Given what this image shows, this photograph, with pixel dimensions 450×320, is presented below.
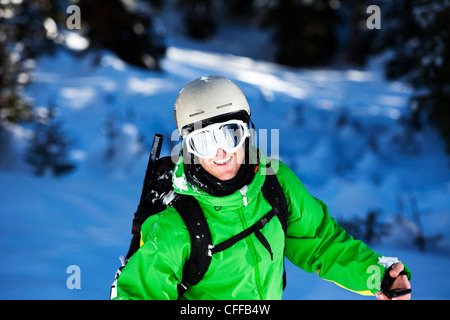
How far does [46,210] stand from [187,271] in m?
4.30

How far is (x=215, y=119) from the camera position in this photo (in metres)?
2.20

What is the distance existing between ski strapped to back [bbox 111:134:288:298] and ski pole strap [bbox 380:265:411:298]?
1.81ft

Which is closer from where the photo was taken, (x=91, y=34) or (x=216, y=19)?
(x=91, y=34)

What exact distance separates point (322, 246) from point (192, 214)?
0.83m

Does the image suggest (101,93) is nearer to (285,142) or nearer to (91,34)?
(91,34)

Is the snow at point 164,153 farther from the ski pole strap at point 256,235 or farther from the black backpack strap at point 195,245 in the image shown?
the ski pole strap at point 256,235

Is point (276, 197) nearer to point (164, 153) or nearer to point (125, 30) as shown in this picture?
point (164, 153)

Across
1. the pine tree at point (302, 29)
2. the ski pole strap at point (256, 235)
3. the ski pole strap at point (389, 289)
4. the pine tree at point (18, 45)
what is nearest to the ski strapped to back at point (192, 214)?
the ski pole strap at point (256, 235)

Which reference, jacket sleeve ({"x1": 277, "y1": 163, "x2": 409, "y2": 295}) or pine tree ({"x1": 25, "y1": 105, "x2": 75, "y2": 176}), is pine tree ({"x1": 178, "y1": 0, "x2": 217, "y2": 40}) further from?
jacket sleeve ({"x1": 277, "y1": 163, "x2": 409, "y2": 295})

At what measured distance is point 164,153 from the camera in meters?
7.95

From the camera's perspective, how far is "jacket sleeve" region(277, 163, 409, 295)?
233cm

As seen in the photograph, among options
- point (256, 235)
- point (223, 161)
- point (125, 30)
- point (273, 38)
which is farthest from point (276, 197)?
point (273, 38)

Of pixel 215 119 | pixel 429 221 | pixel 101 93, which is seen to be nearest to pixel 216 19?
pixel 101 93

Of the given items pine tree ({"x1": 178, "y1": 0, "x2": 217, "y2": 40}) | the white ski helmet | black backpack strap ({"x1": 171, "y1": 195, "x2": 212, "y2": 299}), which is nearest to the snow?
the white ski helmet
